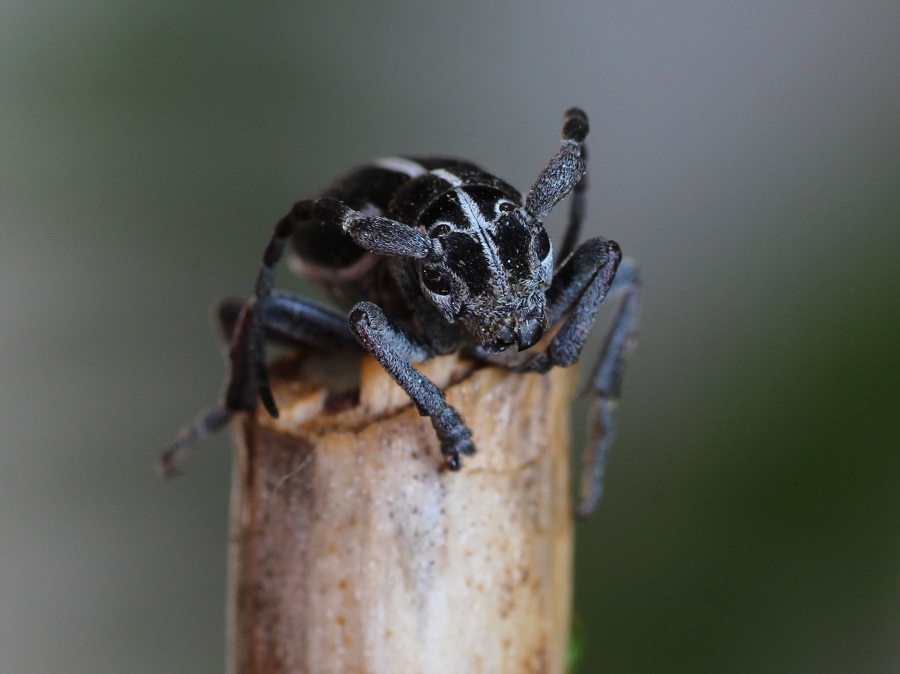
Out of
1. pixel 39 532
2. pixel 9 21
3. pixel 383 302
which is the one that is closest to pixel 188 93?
pixel 9 21

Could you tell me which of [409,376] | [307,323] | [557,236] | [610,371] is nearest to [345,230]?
[409,376]

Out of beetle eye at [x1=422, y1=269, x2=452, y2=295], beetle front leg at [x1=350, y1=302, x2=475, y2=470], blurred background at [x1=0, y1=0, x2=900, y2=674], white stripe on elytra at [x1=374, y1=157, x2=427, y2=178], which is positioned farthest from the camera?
blurred background at [x1=0, y1=0, x2=900, y2=674]

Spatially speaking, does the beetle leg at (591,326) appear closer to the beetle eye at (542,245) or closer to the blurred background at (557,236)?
the beetle eye at (542,245)

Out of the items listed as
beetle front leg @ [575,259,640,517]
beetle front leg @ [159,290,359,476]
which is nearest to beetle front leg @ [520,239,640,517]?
beetle front leg @ [575,259,640,517]

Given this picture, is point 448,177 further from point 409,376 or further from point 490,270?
point 409,376

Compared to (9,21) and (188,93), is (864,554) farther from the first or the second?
(9,21)

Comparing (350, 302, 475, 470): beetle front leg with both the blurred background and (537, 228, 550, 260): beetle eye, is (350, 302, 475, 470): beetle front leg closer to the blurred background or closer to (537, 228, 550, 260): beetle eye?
(537, 228, 550, 260): beetle eye

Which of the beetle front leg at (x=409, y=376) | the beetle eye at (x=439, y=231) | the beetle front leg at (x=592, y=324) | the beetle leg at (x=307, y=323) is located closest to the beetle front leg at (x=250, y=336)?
the beetle leg at (x=307, y=323)

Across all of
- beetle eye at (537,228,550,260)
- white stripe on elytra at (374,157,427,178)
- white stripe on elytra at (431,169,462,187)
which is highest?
white stripe on elytra at (431,169,462,187)
